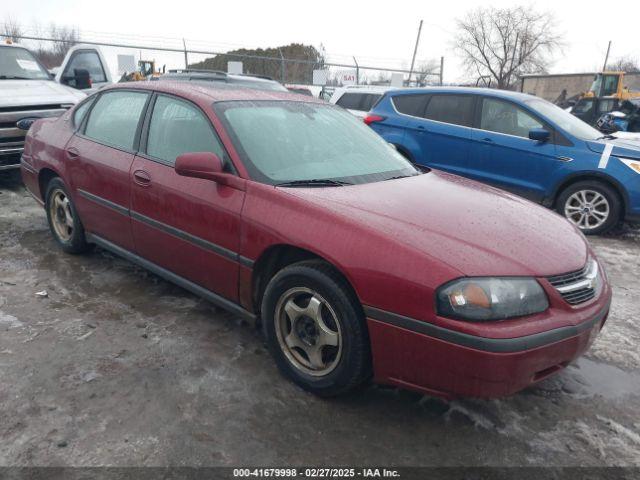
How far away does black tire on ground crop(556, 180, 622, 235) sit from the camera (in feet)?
19.5

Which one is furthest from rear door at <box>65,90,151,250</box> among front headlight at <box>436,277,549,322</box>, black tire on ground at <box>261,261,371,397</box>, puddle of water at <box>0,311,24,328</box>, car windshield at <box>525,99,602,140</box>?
car windshield at <box>525,99,602,140</box>

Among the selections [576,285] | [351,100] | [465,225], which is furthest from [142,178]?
[351,100]

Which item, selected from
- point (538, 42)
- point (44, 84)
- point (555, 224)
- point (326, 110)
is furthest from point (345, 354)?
point (538, 42)

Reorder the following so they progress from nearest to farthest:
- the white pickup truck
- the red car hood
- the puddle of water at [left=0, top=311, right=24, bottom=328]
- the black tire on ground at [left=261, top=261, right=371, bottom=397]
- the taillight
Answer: the red car hood < the black tire on ground at [left=261, top=261, right=371, bottom=397] < the puddle of water at [left=0, top=311, right=24, bottom=328] < the white pickup truck < the taillight

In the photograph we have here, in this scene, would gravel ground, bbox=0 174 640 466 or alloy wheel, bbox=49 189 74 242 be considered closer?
gravel ground, bbox=0 174 640 466

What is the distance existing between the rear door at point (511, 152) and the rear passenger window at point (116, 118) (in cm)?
437

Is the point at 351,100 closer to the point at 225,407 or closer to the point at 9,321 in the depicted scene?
the point at 9,321

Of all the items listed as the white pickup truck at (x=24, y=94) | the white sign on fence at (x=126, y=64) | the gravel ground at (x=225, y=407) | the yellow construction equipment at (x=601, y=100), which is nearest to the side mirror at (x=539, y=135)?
the gravel ground at (x=225, y=407)

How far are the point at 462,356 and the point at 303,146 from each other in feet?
5.46

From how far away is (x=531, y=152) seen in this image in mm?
6203

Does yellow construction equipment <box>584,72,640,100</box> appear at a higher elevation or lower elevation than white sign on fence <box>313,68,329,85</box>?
higher

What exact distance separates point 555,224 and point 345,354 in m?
1.42

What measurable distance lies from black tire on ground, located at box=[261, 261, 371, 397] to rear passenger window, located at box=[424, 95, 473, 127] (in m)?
4.92

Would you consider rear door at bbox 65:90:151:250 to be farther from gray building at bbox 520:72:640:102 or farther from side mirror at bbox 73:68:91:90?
gray building at bbox 520:72:640:102
